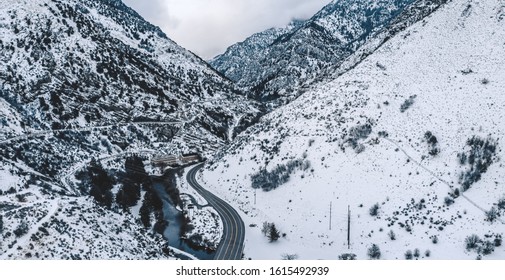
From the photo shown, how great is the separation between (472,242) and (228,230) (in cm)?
2911

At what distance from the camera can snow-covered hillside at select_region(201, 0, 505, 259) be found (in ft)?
143

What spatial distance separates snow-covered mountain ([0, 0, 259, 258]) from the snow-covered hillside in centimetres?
2102

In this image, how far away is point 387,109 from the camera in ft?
216

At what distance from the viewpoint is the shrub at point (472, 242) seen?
127ft

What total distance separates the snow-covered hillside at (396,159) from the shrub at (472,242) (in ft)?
1.34

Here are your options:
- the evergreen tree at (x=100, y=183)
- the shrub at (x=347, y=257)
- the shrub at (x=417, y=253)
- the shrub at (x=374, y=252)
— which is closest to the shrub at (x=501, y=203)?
the shrub at (x=417, y=253)

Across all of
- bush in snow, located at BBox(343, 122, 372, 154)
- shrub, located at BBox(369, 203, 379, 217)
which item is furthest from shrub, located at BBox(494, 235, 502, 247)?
bush in snow, located at BBox(343, 122, 372, 154)

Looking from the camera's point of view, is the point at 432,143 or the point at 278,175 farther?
the point at 278,175

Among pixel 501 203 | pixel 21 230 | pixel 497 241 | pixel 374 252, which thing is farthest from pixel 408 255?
pixel 21 230

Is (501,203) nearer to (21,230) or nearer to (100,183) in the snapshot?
(21,230)

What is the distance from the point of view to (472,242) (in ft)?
127

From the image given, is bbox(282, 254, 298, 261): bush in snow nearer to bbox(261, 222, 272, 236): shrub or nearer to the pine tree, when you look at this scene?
the pine tree

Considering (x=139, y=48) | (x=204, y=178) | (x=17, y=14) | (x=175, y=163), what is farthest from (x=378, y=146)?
(x=139, y=48)

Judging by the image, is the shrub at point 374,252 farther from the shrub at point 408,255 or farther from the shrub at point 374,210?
the shrub at point 374,210
